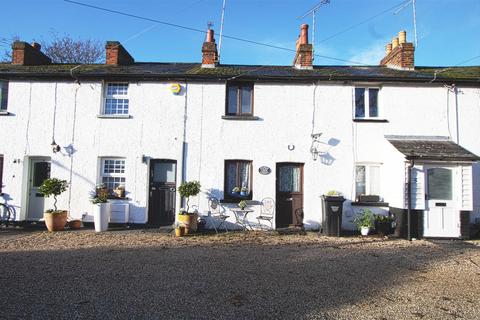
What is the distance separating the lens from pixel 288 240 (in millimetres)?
9352

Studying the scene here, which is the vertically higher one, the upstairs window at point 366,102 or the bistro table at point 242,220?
the upstairs window at point 366,102

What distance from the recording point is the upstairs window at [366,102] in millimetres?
11297

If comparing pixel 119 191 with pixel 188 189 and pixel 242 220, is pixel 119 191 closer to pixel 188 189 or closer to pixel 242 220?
pixel 188 189

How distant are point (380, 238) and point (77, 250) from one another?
8.33m

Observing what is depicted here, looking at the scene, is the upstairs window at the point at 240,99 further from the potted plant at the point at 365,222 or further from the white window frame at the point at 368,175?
the potted plant at the point at 365,222

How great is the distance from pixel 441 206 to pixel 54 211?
12.0 m

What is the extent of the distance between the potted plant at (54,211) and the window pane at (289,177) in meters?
7.15

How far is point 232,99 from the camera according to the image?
11.5 metres

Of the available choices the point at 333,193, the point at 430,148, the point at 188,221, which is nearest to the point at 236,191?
the point at 188,221

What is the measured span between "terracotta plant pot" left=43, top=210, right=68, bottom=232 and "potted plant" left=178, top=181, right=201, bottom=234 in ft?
12.4

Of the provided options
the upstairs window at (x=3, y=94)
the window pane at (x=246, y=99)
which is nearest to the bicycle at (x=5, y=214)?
the upstairs window at (x=3, y=94)

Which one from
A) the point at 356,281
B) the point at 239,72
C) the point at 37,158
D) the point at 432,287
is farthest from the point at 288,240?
the point at 37,158

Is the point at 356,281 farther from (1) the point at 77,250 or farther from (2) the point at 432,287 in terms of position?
(1) the point at 77,250

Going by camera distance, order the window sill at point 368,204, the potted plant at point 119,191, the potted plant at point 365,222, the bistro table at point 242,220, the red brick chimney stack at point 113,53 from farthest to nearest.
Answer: the red brick chimney stack at point 113,53
the potted plant at point 119,191
the bistro table at point 242,220
the window sill at point 368,204
the potted plant at point 365,222
